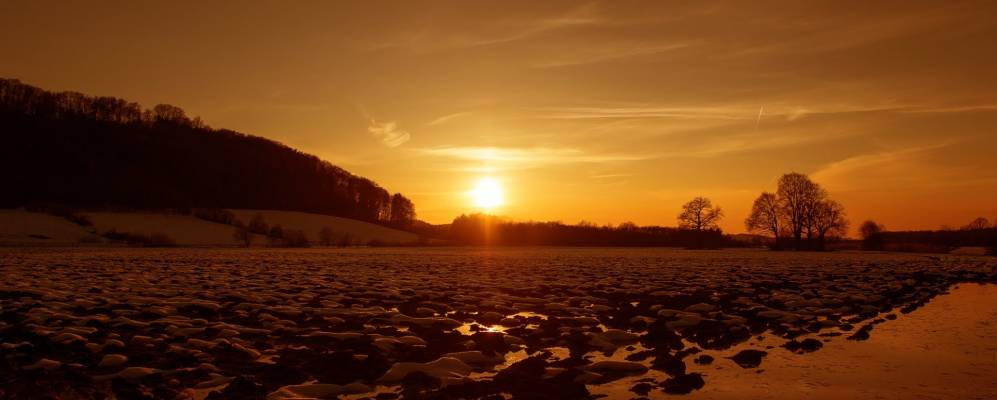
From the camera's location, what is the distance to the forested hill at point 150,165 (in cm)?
10825

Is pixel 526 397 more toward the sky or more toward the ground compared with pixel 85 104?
more toward the ground

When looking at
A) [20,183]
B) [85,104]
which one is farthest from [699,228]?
[85,104]

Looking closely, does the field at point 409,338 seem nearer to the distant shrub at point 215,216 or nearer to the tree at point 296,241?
the tree at point 296,241

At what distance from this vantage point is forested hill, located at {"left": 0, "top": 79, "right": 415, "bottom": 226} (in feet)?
355

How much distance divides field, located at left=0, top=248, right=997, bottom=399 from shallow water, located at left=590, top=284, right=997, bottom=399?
10 cm

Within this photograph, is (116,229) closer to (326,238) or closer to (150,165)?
(326,238)

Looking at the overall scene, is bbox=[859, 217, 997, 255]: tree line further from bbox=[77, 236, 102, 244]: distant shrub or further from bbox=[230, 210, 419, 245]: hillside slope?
bbox=[77, 236, 102, 244]: distant shrub

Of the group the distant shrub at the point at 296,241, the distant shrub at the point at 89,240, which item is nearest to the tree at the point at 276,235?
the distant shrub at the point at 296,241

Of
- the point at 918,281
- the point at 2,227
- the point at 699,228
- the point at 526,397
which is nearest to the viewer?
the point at 526,397

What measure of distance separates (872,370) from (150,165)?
15203 centimetres

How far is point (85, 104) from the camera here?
463ft

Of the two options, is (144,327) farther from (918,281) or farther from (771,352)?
(918,281)

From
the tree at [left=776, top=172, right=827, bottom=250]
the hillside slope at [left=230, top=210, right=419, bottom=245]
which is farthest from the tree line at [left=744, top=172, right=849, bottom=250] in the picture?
the hillside slope at [left=230, top=210, right=419, bottom=245]

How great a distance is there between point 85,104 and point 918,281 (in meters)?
174
